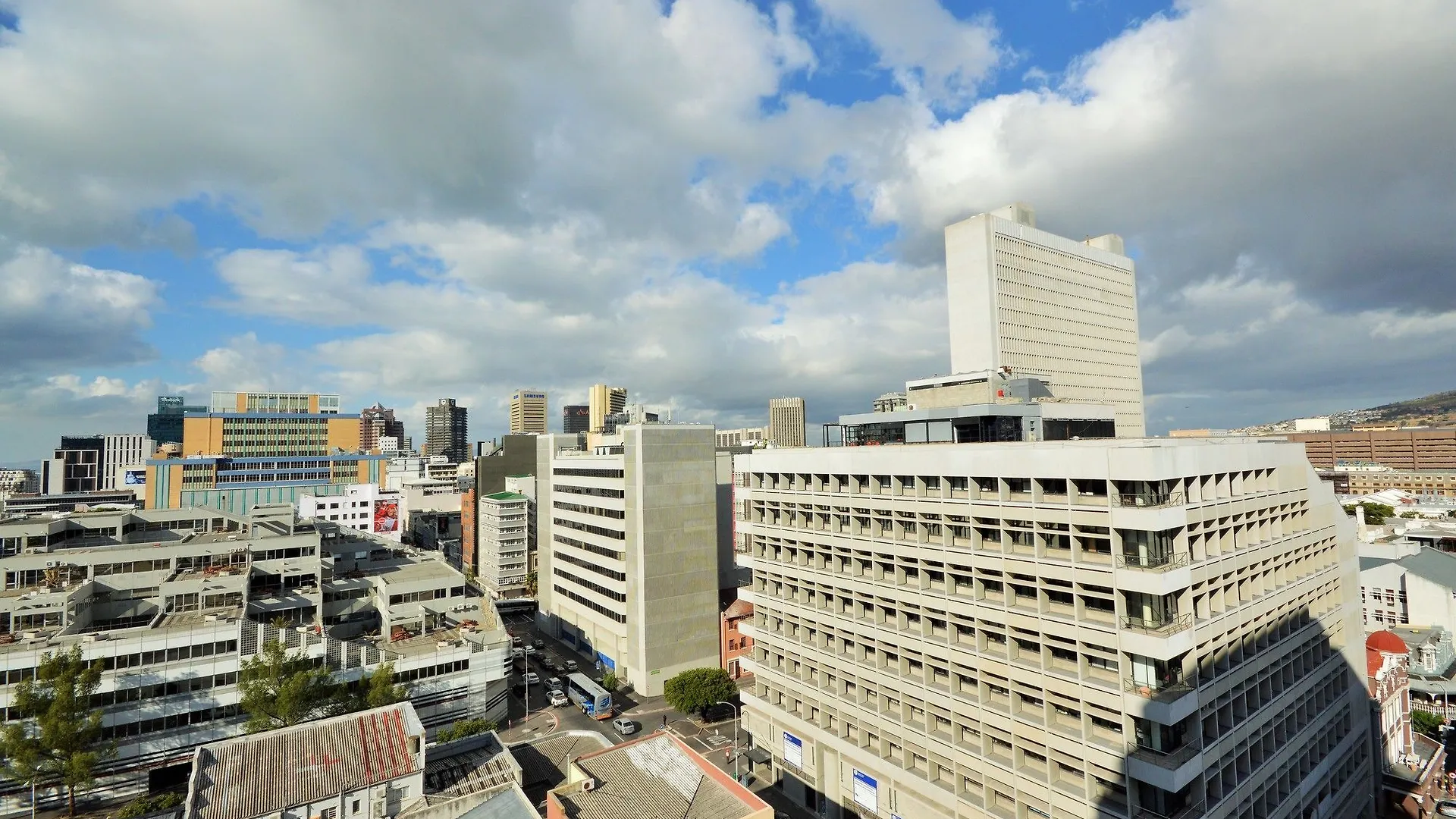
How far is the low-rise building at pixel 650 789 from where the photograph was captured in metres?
36.5

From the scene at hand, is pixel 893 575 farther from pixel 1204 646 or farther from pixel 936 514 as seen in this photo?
pixel 1204 646

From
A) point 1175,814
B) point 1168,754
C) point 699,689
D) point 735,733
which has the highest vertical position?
point 1168,754

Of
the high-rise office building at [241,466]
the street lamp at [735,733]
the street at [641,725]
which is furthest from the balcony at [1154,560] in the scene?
the high-rise office building at [241,466]

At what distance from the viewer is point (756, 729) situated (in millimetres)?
60438

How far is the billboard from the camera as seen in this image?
170375 mm

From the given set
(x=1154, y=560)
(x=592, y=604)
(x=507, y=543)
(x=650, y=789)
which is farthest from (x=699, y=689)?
(x=507, y=543)

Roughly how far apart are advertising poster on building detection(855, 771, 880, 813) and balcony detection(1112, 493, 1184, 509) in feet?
92.5

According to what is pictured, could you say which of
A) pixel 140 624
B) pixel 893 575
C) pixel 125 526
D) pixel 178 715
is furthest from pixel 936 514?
pixel 125 526

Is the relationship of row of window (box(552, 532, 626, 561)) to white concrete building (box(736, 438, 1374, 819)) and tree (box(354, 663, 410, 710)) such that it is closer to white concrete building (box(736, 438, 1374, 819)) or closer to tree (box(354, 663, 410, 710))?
tree (box(354, 663, 410, 710))

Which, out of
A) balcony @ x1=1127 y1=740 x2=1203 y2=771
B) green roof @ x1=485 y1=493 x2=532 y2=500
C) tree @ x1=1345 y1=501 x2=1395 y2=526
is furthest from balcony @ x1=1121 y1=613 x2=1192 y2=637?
tree @ x1=1345 y1=501 x2=1395 y2=526

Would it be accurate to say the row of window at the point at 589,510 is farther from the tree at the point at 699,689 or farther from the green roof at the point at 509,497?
the green roof at the point at 509,497

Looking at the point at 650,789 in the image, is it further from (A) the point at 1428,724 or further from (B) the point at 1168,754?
(A) the point at 1428,724

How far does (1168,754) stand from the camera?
111 feet

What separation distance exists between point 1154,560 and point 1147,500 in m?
3.18
